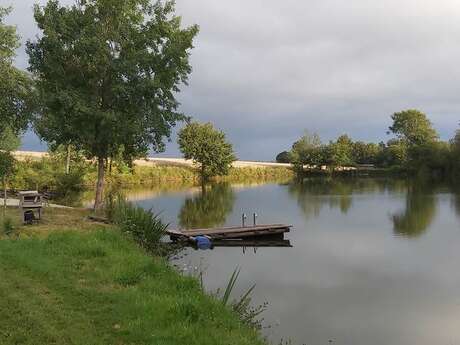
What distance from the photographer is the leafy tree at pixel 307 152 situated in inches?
4134

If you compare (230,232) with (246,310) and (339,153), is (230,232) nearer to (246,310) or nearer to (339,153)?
(246,310)

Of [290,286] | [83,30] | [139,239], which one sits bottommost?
[290,286]

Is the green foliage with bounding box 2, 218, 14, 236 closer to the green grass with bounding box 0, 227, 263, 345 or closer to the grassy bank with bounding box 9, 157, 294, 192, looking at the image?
the green grass with bounding box 0, 227, 263, 345

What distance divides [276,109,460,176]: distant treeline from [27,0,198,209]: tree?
80657 millimetres

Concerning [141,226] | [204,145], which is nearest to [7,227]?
[141,226]

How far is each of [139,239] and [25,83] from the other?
8.55 meters

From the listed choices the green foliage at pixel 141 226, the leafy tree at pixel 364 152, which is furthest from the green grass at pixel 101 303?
the leafy tree at pixel 364 152

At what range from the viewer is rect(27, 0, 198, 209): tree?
22.6 meters

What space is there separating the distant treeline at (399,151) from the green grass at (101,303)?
9085 centimetres

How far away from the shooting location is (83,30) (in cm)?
2253

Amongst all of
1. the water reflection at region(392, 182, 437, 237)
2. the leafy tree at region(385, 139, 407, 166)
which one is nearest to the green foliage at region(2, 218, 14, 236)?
the water reflection at region(392, 182, 437, 237)

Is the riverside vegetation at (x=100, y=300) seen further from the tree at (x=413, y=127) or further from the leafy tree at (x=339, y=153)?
the tree at (x=413, y=127)

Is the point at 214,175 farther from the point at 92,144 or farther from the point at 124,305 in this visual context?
the point at 124,305

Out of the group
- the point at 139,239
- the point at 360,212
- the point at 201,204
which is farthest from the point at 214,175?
the point at 139,239
